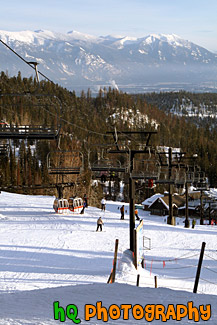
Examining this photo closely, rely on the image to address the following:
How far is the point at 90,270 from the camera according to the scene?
15.5 m

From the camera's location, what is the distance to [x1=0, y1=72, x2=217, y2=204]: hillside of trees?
7738 cm

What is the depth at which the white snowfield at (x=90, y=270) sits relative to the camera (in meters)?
9.75

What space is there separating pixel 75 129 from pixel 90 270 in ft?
346

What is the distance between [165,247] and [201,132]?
15295 centimetres

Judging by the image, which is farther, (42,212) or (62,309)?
Result: (42,212)

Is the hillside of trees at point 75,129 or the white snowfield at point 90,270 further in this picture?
the hillside of trees at point 75,129

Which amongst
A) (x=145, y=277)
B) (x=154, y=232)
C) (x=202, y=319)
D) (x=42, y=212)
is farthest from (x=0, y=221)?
(x=202, y=319)

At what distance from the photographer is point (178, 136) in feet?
515

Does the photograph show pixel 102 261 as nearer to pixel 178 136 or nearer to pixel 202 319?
pixel 202 319

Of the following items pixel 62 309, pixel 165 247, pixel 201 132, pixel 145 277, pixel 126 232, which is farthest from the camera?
pixel 201 132

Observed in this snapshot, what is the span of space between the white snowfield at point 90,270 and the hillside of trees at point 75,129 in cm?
2137

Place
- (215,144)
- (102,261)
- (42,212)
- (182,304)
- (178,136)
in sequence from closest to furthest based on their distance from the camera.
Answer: (182,304), (102,261), (42,212), (215,144), (178,136)

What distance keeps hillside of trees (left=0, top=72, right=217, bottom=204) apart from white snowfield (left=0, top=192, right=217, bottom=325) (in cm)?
2137

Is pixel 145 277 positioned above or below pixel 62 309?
below
